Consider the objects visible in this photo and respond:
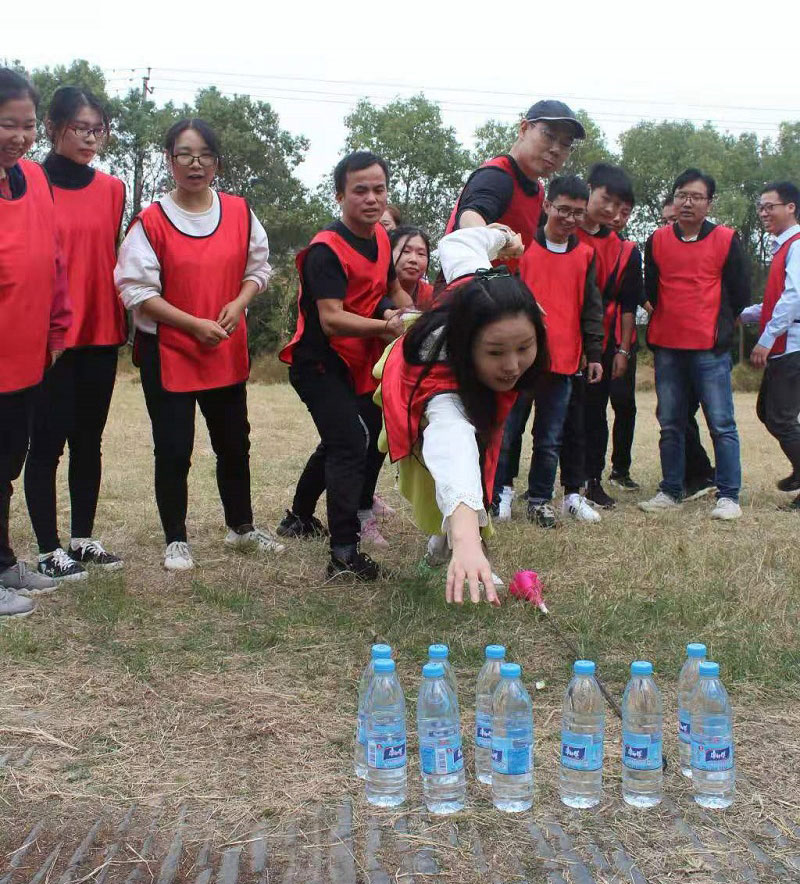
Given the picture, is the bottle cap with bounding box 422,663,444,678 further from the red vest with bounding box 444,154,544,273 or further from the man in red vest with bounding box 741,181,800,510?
the man in red vest with bounding box 741,181,800,510

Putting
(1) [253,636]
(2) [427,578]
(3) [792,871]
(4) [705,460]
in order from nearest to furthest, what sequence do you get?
(3) [792,871] → (1) [253,636] → (2) [427,578] → (4) [705,460]

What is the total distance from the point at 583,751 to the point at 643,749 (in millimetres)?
160

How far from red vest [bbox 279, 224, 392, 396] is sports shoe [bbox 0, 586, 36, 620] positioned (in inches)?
67.6

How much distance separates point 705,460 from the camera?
7430 mm

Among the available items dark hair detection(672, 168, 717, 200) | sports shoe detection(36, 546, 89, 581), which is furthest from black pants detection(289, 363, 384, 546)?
dark hair detection(672, 168, 717, 200)

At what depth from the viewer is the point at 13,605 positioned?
4262 mm

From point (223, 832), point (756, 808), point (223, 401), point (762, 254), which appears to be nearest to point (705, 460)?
point (223, 401)

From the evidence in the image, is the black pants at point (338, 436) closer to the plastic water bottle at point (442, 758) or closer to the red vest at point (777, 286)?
the plastic water bottle at point (442, 758)

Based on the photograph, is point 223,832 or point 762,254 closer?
point 223,832

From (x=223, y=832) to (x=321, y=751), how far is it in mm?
512

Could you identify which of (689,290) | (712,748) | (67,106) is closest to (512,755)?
(712,748)

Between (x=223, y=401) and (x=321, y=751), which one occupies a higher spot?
(x=223, y=401)

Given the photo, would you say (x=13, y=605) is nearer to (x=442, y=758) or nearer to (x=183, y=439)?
(x=183, y=439)

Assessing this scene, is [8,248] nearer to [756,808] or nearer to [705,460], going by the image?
[756,808]
